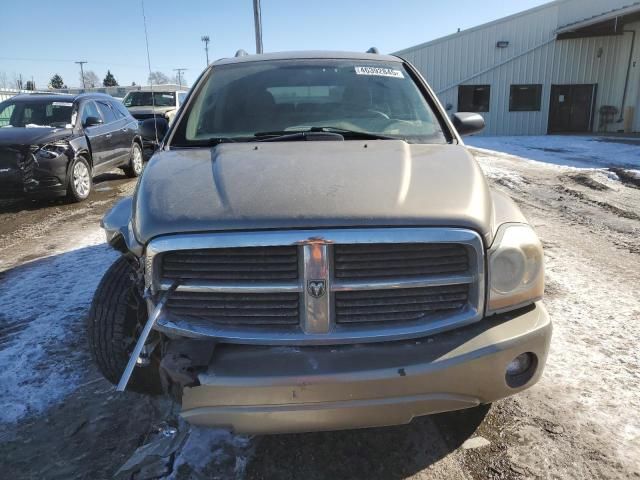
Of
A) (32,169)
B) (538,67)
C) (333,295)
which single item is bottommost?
(32,169)

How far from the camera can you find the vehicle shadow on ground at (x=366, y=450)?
226 centimetres

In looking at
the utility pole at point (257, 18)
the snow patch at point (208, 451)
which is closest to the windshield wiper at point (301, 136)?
the snow patch at point (208, 451)

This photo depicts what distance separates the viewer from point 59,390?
2.88 m

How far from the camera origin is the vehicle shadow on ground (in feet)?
7.43

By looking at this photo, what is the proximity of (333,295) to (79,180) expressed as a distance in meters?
7.59

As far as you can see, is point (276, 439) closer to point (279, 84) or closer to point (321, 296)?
point (321, 296)

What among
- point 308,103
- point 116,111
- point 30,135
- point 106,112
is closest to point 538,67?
point 116,111

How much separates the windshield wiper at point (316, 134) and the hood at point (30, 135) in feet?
19.8

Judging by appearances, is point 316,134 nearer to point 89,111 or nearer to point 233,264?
point 233,264

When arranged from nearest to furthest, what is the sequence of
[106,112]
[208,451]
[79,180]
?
[208,451] → [79,180] → [106,112]

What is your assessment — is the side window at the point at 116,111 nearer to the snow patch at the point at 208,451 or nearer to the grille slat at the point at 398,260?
the snow patch at the point at 208,451

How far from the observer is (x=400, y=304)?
2041mm

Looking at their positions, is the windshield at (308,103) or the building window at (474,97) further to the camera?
the building window at (474,97)

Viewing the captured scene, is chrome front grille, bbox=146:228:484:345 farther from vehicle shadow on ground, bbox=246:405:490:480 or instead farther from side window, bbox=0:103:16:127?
→ side window, bbox=0:103:16:127
